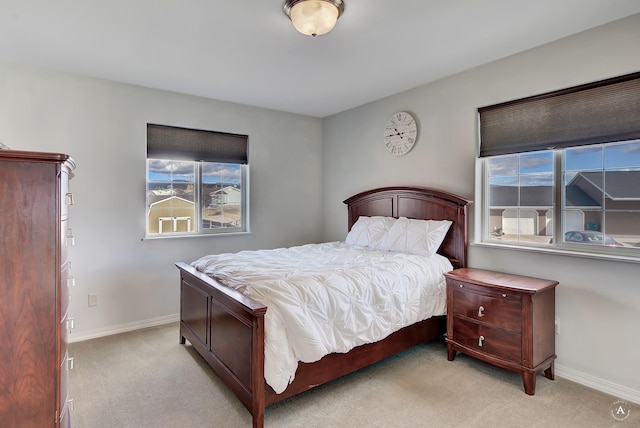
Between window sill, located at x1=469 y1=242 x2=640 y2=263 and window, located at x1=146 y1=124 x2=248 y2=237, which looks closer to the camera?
window sill, located at x1=469 y1=242 x2=640 y2=263

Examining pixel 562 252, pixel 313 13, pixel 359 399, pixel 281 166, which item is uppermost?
pixel 313 13

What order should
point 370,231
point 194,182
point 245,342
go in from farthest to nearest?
point 194,182 → point 370,231 → point 245,342

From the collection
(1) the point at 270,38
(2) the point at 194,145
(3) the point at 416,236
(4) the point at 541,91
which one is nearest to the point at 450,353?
(3) the point at 416,236

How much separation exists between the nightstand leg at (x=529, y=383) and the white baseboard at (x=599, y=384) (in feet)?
1.42

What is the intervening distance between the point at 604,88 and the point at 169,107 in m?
3.87

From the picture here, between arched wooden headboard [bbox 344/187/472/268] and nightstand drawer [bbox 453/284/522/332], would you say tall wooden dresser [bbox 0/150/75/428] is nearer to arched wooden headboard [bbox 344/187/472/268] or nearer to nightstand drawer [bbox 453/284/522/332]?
nightstand drawer [bbox 453/284/522/332]

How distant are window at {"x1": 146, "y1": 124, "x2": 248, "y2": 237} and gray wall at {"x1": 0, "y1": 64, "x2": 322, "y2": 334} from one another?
0.38ft

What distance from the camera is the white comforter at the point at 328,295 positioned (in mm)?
1954

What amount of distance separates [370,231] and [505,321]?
1612 millimetres

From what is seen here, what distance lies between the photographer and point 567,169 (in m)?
2.65

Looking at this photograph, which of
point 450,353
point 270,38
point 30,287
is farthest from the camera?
point 450,353

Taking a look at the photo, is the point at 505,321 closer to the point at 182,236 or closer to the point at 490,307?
the point at 490,307

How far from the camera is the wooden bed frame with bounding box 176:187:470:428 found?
1917 millimetres

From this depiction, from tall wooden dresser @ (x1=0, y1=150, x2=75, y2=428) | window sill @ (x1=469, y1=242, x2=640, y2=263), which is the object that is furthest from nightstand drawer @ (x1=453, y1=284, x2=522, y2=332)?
tall wooden dresser @ (x1=0, y1=150, x2=75, y2=428)
